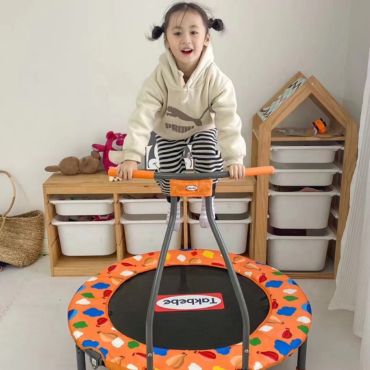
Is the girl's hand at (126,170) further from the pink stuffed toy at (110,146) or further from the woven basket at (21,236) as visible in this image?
the woven basket at (21,236)

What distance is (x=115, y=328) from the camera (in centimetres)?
164

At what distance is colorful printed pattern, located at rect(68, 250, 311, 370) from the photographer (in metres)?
1.45

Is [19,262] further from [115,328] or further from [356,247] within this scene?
[356,247]

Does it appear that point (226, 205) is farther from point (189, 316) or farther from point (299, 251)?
point (189, 316)

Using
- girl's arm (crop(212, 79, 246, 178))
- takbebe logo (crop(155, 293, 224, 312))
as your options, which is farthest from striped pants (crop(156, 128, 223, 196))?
takbebe logo (crop(155, 293, 224, 312))

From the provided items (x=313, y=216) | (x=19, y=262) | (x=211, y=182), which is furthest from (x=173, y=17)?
(x=19, y=262)

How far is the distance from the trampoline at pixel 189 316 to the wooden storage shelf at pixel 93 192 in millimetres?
363

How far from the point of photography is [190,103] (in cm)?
153

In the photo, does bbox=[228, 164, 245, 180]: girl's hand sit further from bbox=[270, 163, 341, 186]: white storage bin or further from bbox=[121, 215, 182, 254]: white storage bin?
bbox=[121, 215, 182, 254]: white storage bin

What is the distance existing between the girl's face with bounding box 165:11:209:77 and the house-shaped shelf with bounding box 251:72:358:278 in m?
0.85

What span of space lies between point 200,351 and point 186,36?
37.3 inches

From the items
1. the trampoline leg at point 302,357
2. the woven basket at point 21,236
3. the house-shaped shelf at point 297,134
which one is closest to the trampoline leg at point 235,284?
the trampoline leg at point 302,357

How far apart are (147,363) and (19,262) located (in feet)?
4.57

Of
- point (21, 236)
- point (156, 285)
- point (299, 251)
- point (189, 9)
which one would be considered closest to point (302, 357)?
point (156, 285)
